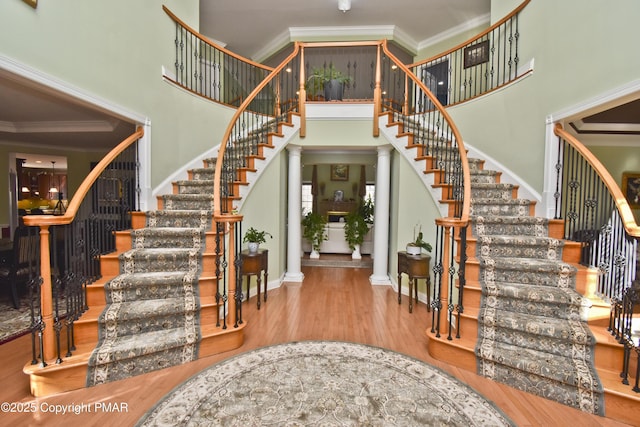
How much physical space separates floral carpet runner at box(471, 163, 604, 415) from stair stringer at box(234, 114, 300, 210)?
2.78 meters

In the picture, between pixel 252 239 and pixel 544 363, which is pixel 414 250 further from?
pixel 252 239

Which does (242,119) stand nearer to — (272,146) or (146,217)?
(272,146)

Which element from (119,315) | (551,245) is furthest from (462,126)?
(119,315)

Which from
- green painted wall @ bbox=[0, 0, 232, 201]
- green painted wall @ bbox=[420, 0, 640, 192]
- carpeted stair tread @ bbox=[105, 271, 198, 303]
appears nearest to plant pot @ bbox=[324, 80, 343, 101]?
green painted wall @ bbox=[0, 0, 232, 201]

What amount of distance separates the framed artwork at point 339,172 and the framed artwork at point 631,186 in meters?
7.66

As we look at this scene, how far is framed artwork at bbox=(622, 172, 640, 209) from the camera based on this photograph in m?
4.78

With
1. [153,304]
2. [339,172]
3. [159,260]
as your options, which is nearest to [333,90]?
[159,260]

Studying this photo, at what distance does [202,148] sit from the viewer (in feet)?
15.7

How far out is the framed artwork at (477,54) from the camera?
16.2 ft

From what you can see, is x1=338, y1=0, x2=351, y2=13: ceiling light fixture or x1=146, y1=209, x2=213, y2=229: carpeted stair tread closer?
x1=146, y1=209, x2=213, y2=229: carpeted stair tread

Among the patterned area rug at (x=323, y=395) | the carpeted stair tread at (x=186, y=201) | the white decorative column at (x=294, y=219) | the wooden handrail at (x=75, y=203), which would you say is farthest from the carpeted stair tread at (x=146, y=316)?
the white decorative column at (x=294, y=219)

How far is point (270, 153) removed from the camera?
14.5ft

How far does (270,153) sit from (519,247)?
328 cm

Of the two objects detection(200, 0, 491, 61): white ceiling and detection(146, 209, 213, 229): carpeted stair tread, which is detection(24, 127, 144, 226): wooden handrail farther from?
detection(200, 0, 491, 61): white ceiling
